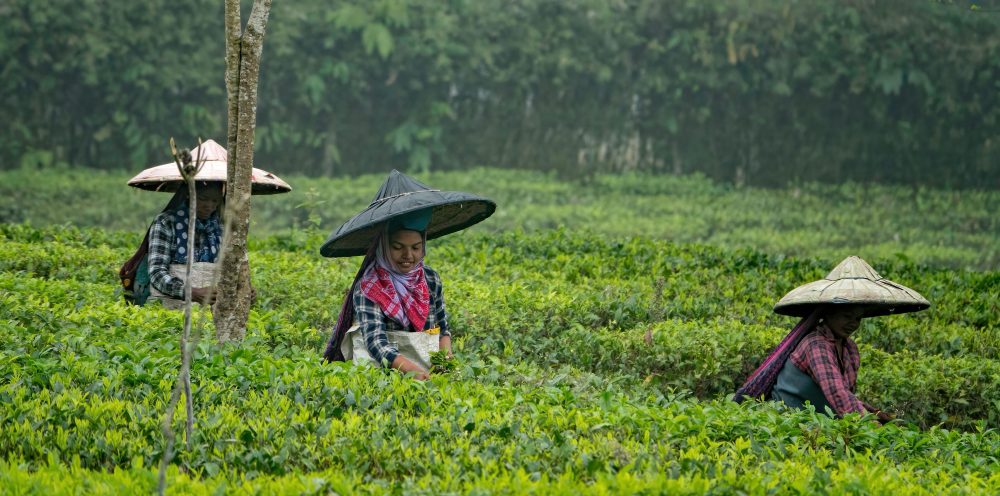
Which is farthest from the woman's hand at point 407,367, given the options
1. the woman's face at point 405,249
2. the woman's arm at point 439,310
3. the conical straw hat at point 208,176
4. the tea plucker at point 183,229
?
the conical straw hat at point 208,176

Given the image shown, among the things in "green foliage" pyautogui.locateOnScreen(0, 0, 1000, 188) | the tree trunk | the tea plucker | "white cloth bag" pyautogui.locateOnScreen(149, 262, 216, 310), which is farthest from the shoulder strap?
"green foliage" pyautogui.locateOnScreen(0, 0, 1000, 188)

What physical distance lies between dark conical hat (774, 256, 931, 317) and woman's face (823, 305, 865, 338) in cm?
7

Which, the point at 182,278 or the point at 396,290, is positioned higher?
the point at 396,290

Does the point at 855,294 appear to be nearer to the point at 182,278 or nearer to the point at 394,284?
the point at 394,284

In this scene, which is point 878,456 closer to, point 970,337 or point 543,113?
point 970,337

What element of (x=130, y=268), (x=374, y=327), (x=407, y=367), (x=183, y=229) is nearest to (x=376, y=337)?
(x=374, y=327)

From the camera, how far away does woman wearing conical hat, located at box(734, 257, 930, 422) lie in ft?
17.3

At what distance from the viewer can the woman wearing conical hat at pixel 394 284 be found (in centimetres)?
496

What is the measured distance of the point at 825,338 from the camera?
535 centimetres

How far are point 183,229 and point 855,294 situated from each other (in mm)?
3680

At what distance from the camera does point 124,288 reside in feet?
22.5

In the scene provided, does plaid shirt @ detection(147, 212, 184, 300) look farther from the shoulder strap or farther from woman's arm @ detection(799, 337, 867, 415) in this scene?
woman's arm @ detection(799, 337, 867, 415)

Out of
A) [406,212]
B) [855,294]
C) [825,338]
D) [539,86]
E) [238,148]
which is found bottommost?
[825,338]

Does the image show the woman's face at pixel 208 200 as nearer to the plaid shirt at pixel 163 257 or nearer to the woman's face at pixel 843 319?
the plaid shirt at pixel 163 257
